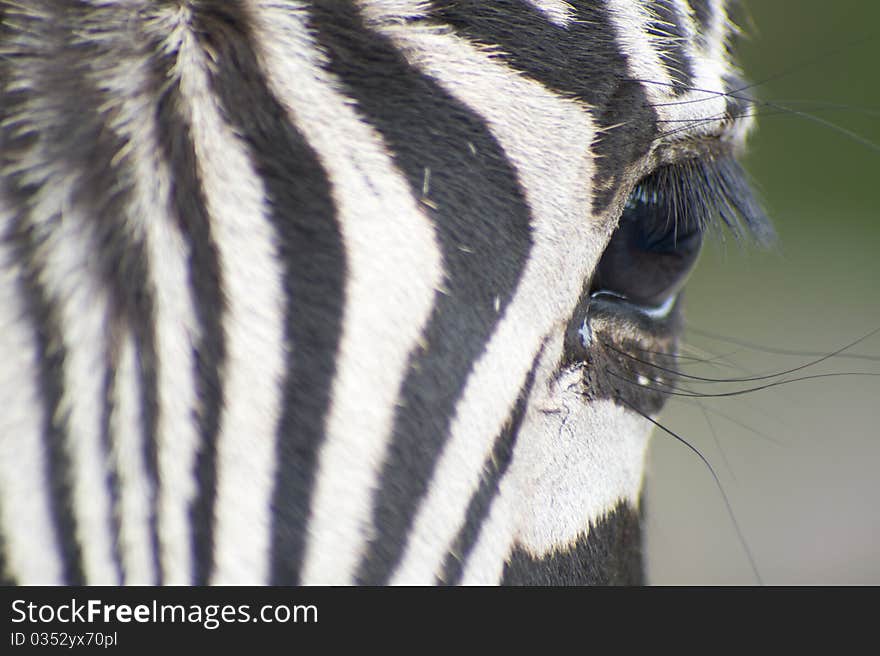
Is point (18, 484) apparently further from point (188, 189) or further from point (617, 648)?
point (617, 648)

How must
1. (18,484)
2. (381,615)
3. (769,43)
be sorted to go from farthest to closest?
(769,43)
(381,615)
(18,484)

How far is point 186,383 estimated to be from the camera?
2.25 feet

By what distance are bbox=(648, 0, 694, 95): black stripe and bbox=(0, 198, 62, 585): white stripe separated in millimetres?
678

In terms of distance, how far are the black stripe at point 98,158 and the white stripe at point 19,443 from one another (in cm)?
3

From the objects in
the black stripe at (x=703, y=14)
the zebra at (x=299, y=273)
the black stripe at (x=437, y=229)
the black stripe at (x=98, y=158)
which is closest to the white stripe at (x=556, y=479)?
the zebra at (x=299, y=273)

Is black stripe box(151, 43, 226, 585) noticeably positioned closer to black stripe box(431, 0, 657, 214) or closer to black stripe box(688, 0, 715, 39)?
black stripe box(431, 0, 657, 214)

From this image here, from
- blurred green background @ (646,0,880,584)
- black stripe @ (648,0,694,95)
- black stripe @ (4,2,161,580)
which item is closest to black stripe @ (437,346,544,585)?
black stripe @ (4,2,161,580)

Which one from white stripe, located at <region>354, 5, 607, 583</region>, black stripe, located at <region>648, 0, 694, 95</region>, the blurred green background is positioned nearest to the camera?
white stripe, located at <region>354, 5, 607, 583</region>

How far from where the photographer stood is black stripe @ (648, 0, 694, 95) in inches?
36.0

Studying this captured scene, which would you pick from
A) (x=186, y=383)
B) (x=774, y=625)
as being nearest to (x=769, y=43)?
(x=774, y=625)

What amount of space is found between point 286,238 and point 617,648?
1.91 feet

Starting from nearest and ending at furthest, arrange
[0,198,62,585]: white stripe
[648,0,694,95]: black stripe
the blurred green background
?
[0,198,62,585]: white stripe → [648,0,694,95]: black stripe → the blurred green background

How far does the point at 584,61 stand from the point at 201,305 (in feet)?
1.49

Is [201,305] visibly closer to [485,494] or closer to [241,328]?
[241,328]
